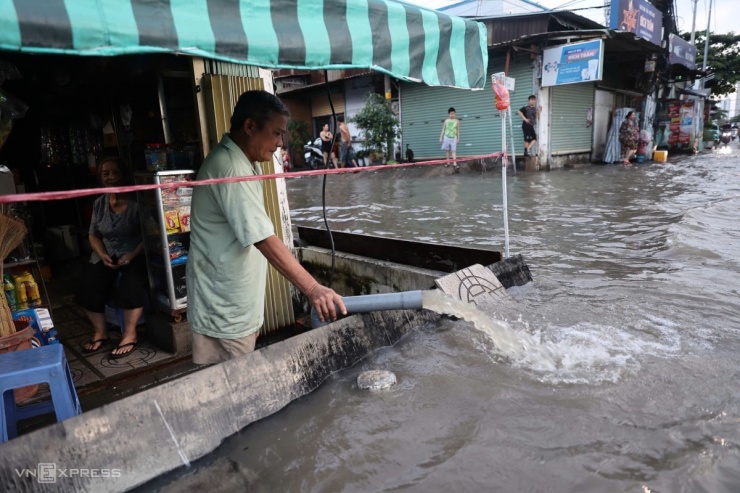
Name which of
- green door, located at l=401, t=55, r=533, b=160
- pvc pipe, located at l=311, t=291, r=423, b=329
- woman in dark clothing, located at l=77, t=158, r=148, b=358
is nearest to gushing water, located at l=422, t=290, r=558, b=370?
pvc pipe, located at l=311, t=291, r=423, b=329

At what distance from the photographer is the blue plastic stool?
229 centimetres

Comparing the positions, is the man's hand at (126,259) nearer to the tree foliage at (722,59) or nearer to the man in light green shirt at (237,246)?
the man in light green shirt at (237,246)

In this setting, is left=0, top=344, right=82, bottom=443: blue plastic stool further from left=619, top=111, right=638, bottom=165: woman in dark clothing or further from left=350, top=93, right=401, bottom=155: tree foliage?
left=619, top=111, right=638, bottom=165: woman in dark clothing

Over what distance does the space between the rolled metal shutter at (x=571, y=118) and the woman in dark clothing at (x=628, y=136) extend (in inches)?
44.3

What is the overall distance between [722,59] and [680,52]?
12543 mm

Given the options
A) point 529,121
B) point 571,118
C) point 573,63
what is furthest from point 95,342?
point 571,118

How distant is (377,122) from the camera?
59.4ft

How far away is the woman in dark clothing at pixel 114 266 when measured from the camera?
4.04 meters

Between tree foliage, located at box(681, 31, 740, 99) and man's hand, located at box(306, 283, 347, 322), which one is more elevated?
tree foliage, located at box(681, 31, 740, 99)

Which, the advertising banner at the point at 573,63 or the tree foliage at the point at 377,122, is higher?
the advertising banner at the point at 573,63

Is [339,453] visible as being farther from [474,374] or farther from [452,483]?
[474,374]

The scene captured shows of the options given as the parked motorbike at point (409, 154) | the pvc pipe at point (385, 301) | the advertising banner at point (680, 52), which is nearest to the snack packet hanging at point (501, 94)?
the pvc pipe at point (385, 301)

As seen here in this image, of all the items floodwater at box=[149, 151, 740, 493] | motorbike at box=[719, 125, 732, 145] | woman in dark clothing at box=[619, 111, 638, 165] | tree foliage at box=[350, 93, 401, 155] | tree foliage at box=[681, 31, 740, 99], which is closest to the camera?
floodwater at box=[149, 151, 740, 493]

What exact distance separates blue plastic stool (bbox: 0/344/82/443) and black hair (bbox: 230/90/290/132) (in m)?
1.53
